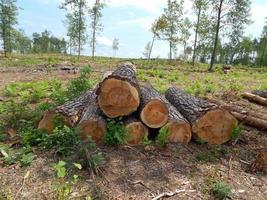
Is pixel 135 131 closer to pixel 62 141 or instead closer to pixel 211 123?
pixel 62 141

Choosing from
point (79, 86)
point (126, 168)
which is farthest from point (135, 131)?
point (79, 86)

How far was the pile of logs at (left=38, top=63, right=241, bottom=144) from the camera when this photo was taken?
4.32 meters

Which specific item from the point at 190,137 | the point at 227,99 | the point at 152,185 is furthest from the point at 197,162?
the point at 227,99

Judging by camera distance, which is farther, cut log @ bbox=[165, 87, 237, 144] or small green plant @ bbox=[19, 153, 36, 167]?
cut log @ bbox=[165, 87, 237, 144]

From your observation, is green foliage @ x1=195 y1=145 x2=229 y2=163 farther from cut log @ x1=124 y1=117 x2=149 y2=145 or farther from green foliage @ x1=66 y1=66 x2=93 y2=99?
green foliage @ x1=66 y1=66 x2=93 y2=99

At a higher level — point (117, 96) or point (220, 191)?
point (117, 96)

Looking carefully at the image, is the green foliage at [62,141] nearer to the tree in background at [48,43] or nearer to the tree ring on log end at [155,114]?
the tree ring on log end at [155,114]

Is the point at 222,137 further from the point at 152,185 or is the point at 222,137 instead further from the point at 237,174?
the point at 152,185

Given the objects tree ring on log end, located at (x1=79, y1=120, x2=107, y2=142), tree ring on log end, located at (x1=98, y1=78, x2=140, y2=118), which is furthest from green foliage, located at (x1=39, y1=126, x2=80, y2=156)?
tree ring on log end, located at (x1=98, y1=78, x2=140, y2=118)

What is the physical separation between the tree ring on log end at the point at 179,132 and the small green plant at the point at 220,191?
1.17m

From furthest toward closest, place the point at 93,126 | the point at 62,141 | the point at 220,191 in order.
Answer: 1. the point at 93,126
2. the point at 62,141
3. the point at 220,191

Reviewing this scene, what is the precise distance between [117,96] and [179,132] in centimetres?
111

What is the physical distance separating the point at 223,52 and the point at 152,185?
51.2 m

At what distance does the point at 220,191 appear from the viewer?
346 cm
